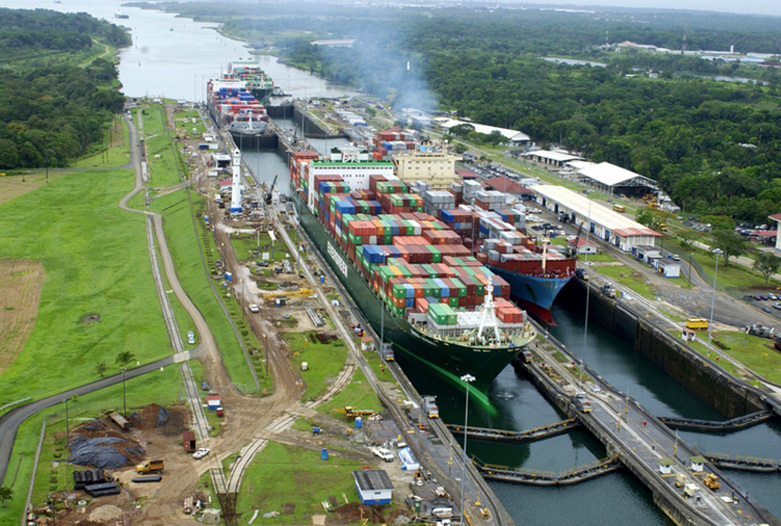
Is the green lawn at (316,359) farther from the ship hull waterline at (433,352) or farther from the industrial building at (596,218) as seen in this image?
the industrial building at (596,218)

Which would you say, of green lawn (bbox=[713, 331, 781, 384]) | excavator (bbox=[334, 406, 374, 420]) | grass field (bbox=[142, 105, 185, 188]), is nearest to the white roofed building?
green lawn (bbox=[713, 331, 781, 384])

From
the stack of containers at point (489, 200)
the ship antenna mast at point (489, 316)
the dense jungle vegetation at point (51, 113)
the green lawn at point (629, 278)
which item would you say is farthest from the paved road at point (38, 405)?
the dense jungle vegetation at point (51, 113)

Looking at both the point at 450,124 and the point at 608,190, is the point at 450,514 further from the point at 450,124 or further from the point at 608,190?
the point at 450,124

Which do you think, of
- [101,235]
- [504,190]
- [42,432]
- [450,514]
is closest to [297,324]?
[42,432]

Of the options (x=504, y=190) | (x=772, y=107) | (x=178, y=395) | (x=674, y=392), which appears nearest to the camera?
(x=178, y=395)

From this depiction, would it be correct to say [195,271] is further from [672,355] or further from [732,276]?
[732,276]

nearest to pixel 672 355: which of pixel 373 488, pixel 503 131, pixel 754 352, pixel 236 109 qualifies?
pixel 754 352
